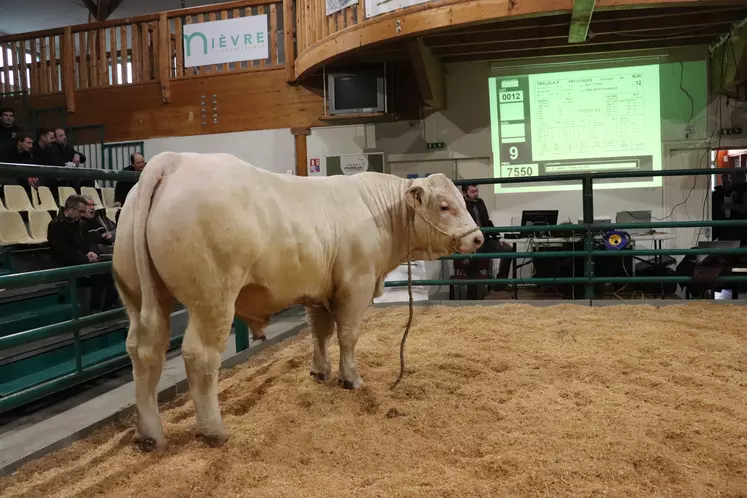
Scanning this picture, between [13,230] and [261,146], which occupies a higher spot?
[261,146]

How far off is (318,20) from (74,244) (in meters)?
3.89

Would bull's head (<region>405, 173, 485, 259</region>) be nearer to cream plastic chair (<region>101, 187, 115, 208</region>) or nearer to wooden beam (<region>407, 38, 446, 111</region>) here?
wooden beam (<region>407, 38, 446, 111</region>)

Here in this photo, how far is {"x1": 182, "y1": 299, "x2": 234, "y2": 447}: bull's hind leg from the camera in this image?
2.08 m

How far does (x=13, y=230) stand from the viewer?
535 cm

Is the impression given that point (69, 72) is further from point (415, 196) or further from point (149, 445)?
point (149, 445)

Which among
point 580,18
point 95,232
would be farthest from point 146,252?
point 580,18

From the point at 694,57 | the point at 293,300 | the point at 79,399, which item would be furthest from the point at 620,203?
the point at 79,399

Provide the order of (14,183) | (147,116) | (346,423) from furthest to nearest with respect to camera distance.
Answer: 1. (147,116)
2. (14,183)
3. (346,423)

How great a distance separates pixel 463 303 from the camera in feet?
16.9

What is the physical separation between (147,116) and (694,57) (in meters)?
7.58

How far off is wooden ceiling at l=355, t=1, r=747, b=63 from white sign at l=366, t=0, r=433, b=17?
53cm

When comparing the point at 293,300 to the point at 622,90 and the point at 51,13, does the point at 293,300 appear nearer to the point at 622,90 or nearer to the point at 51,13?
the point at 622,90

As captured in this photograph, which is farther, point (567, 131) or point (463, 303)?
point (567, 131)

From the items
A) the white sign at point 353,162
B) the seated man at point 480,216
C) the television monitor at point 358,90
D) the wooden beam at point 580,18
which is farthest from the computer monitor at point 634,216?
the white sign at point 353,162
